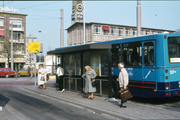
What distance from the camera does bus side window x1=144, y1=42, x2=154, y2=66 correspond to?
954 centimetres

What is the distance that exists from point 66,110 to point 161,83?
13.5 feet

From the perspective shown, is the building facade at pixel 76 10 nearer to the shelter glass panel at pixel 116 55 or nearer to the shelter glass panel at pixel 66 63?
the shelter glass panel at pixel 66 63

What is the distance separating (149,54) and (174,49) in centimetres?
109

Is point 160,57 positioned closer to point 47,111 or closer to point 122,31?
point 47,111

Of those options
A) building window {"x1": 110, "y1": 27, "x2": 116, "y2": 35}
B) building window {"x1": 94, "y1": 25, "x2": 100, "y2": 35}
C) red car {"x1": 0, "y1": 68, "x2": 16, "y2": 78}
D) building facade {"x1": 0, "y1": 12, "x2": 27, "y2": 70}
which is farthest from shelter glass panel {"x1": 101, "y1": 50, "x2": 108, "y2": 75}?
building window {"x1": 110, "y1": 27, "x2": 116, "y2": 35}

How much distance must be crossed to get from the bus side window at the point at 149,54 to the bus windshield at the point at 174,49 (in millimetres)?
756

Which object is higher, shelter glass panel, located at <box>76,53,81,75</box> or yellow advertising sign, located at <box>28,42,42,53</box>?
yellow advertising sign, located at <box>28,42,42,53</box>

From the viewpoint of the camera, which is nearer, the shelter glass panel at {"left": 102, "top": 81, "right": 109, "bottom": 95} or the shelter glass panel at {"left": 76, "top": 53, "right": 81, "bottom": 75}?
the shelter glass panel at {"left": 102, "top": 81, "right": 109, "bottom": 95}

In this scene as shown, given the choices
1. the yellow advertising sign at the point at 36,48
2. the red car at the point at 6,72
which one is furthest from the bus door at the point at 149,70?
the red car at the point at 6,72

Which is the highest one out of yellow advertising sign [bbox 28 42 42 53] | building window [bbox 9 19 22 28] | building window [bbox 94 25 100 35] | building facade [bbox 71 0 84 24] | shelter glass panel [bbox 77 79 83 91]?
building facade [bbox 71 0 84 24]

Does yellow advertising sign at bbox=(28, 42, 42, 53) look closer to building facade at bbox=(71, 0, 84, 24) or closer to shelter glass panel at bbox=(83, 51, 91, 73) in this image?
shelter glass panel at bbox=(83, 51, 91, 73)

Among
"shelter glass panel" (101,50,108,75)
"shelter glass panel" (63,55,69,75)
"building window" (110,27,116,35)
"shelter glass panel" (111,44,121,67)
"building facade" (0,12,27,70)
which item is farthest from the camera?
"building window" (110,27,116,35)

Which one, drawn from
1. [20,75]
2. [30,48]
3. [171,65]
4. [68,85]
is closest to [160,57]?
[171,65]

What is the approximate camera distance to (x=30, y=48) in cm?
1892
